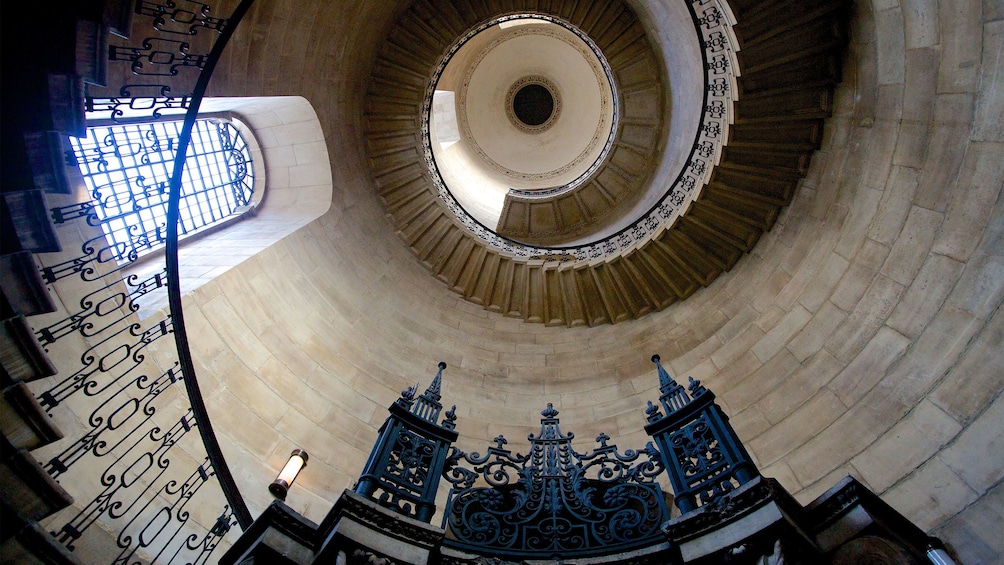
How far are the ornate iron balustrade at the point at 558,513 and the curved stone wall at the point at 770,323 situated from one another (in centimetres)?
281

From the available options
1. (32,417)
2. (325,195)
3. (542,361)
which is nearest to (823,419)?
(542,361)

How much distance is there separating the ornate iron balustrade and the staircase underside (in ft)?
19.6

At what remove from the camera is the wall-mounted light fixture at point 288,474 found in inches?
235

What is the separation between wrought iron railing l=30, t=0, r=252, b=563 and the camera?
15.3 feet

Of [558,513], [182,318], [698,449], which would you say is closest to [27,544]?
[182,318]

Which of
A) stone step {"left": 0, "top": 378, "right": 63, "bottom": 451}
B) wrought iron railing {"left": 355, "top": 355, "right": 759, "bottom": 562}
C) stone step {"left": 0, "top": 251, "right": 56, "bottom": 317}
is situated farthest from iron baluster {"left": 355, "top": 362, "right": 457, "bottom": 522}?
stone step {"left": 0, "top": 251, "right": 56, "bottom": 317}

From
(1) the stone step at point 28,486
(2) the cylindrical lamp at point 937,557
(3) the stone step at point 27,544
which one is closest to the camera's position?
(2) the cylindrical lamp at point 937,557

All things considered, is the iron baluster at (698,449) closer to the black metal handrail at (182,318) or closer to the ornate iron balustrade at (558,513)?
the ornate iron balustrade at (558,513)

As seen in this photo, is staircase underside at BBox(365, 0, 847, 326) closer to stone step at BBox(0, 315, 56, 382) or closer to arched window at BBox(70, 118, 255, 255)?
arched window at BBox(70, 118, 255, 255)

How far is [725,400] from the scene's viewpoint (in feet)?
25.3

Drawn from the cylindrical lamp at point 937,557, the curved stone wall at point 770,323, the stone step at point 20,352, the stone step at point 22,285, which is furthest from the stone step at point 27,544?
the cylindrical lamp at point 937,557

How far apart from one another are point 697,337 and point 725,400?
5.05ft

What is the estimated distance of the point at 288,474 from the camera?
636cm

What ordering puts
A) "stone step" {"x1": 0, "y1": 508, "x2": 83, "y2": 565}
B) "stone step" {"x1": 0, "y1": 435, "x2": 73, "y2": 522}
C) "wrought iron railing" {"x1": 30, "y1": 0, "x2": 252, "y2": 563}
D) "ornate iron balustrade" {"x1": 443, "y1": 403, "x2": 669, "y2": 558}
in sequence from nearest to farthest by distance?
"stone step" {"x1": 0, "y1": 508, "x2": 83, "y2": 565} < "stone step" {"x1": 0, "y1": 435, "x2": 73, "y2": 522} < "ornate iron balustrade" {"x1": 443, "y1": 403, "x2": 669, "y2": 558} < "wrought iron railing" {"x1": 30, "y1": 0, "x2": 252, "y2": 563}
